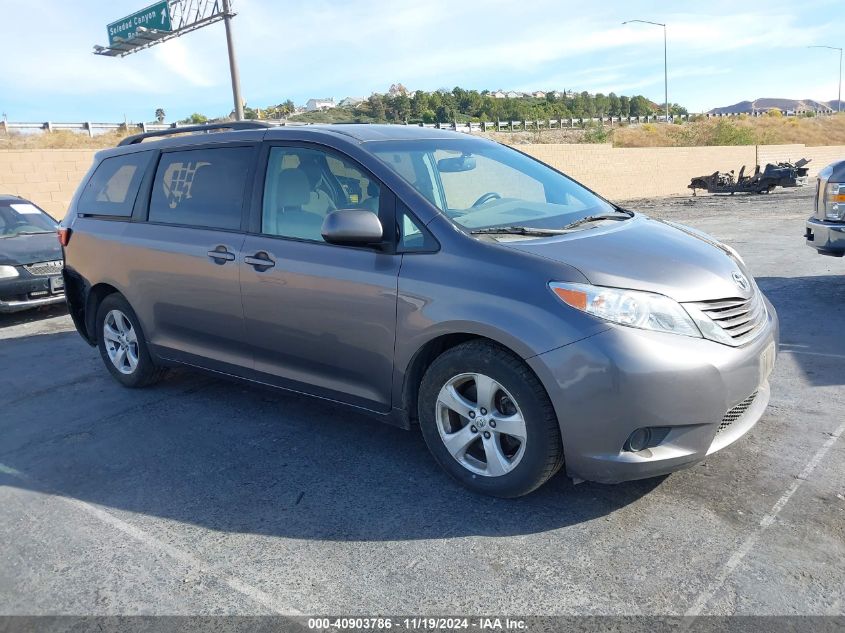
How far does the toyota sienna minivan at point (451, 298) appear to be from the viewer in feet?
10.2

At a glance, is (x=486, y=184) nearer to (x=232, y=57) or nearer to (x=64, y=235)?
(x=64, y=235)

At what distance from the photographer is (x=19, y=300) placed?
830 cm

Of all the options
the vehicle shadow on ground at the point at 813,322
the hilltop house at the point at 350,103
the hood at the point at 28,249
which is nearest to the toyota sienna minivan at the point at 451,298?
the vehicle shadow on ground at the point at 813,322

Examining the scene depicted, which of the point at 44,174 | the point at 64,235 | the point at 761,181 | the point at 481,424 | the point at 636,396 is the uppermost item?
the point at 44,174

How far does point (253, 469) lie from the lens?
4.00m

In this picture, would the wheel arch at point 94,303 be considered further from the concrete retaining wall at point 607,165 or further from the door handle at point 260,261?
the concrete retaining wall at point 607,165

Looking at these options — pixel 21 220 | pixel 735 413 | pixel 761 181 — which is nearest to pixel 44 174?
pixel 21 220

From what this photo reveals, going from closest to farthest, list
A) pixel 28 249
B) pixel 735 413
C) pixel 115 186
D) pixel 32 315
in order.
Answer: pixel 735 413
pixel 115 186
pixel 28 249
pixel 32 315

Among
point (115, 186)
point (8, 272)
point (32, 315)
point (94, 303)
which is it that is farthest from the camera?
point (32, 315)

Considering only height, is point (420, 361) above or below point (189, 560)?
above

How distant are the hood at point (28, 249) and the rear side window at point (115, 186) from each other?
3.00 m

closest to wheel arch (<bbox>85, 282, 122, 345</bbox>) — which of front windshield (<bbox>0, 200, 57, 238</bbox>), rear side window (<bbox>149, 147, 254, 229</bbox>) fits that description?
rear side window (<bbox>149, 147, 254, 229</bbox>)

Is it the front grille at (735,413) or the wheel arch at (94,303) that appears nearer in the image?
the front grille at (735,413)

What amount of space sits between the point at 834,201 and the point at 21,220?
31.4 ft
